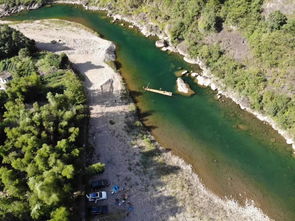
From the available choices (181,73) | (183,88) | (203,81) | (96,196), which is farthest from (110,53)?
(96,196)

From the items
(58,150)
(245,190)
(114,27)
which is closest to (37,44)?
(114,27)

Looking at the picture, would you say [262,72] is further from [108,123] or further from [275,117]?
[108,123]

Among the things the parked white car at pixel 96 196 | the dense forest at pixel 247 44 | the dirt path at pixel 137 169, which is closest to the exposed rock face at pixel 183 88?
the dense forest at pixel 247 44

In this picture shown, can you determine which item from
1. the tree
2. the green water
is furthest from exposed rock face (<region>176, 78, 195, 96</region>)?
the tree

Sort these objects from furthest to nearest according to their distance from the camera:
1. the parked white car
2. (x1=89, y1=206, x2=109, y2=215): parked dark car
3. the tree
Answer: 1. the tree
2. the parked white car
3. (x1=89, y1=206, x2=109, y2=215): parked dark car

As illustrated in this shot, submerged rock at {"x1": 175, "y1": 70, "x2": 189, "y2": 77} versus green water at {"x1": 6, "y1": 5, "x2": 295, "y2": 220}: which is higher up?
submerged rock at {"x1": 175, "y1": 70, "x2": 189, "y2": 77}

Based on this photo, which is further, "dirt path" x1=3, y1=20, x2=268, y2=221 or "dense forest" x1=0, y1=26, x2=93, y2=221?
"dirt path" x1=3, y1=20, x2=268, y2=221

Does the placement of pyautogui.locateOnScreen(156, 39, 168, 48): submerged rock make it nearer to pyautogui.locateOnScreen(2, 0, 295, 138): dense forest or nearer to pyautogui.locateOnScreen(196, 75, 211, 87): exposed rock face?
pyautogui.locateOnScreen(2, 0, 295, 138): dense forest
